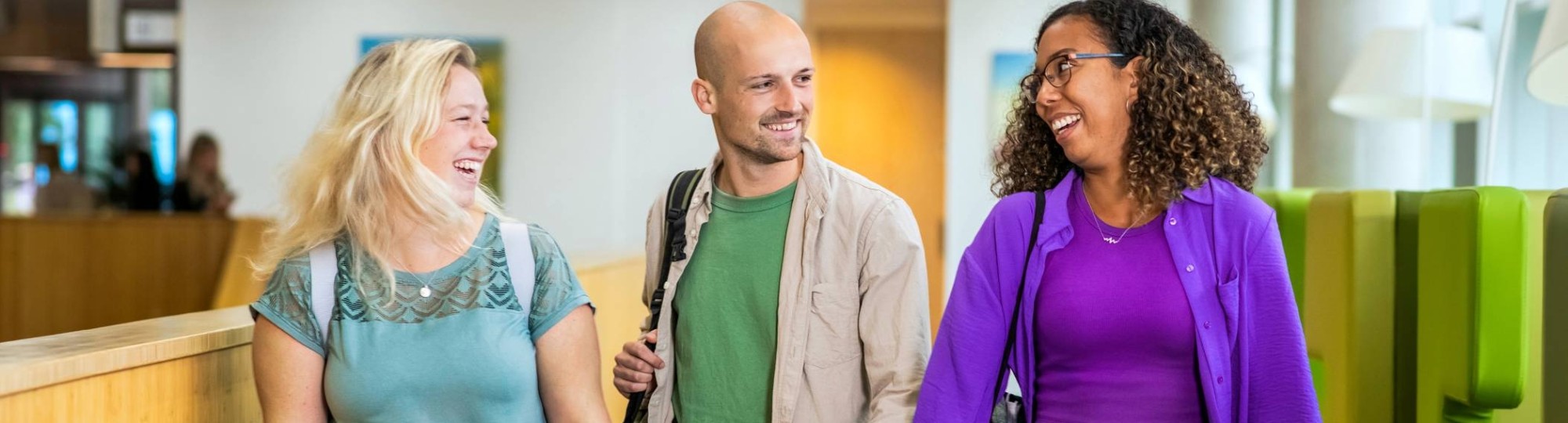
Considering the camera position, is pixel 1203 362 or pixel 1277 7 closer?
A: pixel 1203 362

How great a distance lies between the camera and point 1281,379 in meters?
1.88

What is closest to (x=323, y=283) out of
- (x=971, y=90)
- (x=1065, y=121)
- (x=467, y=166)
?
(x=467, y=166)

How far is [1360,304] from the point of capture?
286 cm

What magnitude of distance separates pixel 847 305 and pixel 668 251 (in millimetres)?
379

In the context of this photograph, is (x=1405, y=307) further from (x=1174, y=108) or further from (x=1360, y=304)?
(x=1174, y=108)

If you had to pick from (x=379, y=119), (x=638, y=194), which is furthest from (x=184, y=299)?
(x=379, y=119)

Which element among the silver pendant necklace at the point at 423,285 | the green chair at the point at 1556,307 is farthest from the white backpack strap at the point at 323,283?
the green chair at the point at 1556,307

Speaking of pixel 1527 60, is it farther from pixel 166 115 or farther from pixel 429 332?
pixel 166 115

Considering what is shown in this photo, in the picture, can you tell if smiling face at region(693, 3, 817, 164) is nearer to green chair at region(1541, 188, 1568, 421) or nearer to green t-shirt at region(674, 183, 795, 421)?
green t-shirt at region(674, 183, 795, 421)

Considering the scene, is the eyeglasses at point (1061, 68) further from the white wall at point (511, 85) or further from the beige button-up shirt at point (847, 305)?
the white wall at point (511, 85)

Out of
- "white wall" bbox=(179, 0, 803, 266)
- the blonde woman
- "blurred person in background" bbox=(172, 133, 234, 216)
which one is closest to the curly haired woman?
the blonde woman

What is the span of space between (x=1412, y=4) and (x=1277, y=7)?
13.2ft

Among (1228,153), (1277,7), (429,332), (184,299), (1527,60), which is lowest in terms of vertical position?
(184,299)

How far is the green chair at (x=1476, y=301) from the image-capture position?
2.37 m
